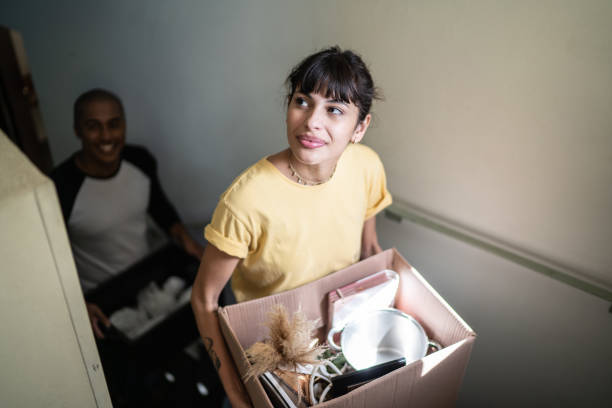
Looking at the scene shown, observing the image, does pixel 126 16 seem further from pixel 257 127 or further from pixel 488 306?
pixel 488 306

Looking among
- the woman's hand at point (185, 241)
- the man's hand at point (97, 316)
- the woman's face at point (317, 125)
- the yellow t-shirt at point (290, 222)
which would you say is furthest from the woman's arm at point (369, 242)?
the man's hand at point (97, 316)

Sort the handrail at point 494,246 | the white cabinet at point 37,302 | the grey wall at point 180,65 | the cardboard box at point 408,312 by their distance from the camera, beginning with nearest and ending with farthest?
the white cabinet at point 37,302 < the cardboard box at point 408,312 < the handrail at point 494,246 < the grey wall at point 180,65

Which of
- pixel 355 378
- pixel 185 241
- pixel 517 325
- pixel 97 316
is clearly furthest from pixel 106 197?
pixel 517 325

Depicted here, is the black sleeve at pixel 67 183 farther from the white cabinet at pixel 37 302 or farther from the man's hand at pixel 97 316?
the white cabinet at pixel 37 302

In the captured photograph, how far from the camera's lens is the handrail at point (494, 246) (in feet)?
3.60

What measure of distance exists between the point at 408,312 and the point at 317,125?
0.52m

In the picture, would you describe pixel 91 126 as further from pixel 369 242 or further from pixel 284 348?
pixel 284 348

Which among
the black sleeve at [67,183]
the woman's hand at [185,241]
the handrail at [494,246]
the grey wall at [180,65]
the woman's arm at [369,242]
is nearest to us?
the handrail at [494,246]

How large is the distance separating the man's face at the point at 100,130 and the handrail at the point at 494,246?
1110mm

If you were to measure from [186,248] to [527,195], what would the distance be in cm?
135

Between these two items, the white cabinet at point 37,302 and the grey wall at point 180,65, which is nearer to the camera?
the white cabinet at point 37,302

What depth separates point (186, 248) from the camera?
5.89ft

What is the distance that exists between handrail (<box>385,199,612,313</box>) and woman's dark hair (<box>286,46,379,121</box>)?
0.58m

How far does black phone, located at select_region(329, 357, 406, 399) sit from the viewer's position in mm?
754
